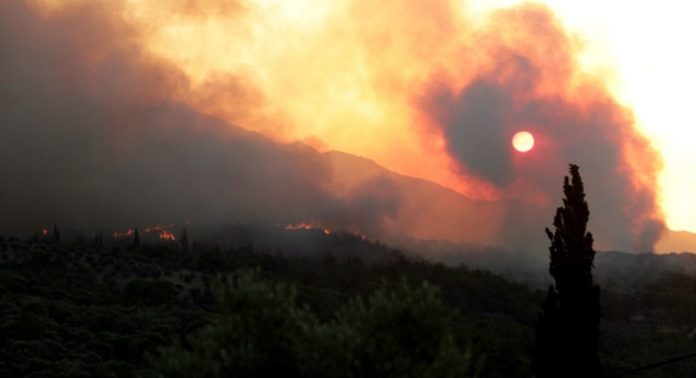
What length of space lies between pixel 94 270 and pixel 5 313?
2091 inches

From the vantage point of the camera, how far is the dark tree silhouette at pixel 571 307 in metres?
43.2

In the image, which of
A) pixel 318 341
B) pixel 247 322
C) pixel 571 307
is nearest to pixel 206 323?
pixel 571 307

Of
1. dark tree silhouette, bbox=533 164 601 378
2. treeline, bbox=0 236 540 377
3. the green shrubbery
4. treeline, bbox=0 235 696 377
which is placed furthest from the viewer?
dark tree silhouette, bbox=533 164 601 378

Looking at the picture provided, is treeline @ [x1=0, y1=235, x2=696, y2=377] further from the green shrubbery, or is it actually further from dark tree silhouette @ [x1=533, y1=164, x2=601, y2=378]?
dark tree silhouette @ [x1=533, y1=164, x2=601, y2=378]

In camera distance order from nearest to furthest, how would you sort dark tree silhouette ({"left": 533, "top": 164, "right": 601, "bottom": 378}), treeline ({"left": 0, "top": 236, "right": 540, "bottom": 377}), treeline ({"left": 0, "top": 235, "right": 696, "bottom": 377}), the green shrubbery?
the green shrubbery < treeline ({"left": 0, "top": 236, "right": 540, "bottom": 377}) < treeline ({"left": 0, "top": 235, "right": 696, "bottom": 377}) < dark tree silhouette ({"left": 533, "top": 164, "right": 601, "bottom": 378})

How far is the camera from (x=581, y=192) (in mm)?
47062

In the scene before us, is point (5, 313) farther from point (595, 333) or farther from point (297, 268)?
point (297, 268)

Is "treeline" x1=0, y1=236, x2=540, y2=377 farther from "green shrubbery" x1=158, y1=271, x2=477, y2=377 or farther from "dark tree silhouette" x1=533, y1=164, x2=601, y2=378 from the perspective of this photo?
"dark tree silhouette" x1=533, y1=164, x2=601, y2=378

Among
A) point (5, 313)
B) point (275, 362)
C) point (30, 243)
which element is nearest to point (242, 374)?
point (275, 362)

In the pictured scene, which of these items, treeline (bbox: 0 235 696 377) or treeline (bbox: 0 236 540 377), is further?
treeline (bbox: 0 235 696 377)

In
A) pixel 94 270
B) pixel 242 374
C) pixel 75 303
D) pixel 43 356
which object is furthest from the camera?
pixel 94 270

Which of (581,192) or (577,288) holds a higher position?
(581,192)

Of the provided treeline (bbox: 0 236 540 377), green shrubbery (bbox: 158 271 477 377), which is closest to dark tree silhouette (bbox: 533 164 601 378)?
treeline (bbox: 0 236 540 377)

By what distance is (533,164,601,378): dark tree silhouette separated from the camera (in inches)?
1702
